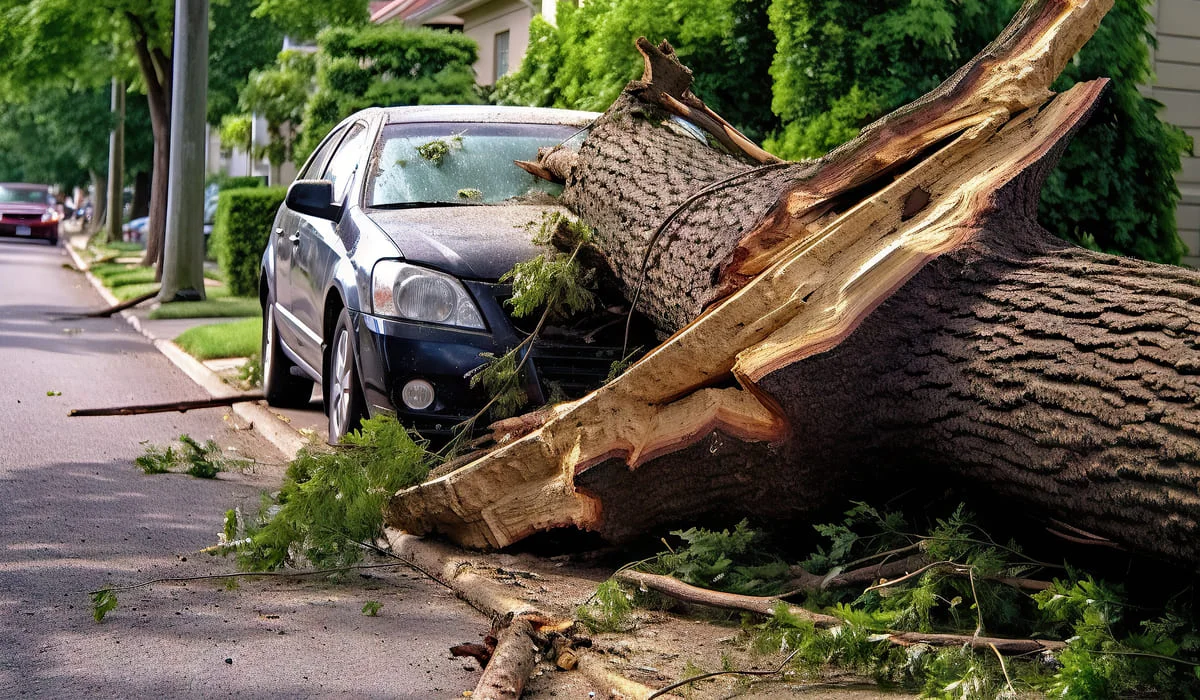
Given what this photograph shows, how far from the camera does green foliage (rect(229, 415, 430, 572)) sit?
5.15 metres

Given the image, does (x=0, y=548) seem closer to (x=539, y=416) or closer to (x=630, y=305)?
(x=539, y=416)

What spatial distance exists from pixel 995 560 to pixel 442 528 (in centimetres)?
229

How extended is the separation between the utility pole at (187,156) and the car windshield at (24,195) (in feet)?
102

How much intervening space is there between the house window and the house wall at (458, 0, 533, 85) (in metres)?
0.06

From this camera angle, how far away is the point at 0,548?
17.7ft

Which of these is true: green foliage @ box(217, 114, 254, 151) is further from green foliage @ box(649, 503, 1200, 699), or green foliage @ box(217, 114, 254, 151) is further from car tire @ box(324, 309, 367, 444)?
green foliage @ box(649, 503, 1200, 699)

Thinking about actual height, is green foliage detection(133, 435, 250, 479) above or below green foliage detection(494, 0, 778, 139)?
below

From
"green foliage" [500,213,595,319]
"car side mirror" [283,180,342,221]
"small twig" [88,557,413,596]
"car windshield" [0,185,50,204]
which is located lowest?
"car windshield" [0,185,50,204]

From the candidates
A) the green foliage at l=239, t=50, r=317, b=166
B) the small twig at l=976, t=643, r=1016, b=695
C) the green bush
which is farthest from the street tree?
the small twig at l=976, t=643, r=1016, b=695

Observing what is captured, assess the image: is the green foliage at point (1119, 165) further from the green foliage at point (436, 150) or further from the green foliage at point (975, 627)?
the green foliage at point (975, 627)

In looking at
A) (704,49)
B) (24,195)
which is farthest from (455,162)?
(24,195)

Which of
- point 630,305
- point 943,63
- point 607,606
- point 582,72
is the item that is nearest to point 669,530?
point 607,606

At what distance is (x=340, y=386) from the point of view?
6.86 metres

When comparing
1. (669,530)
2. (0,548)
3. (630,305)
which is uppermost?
(630,305)
